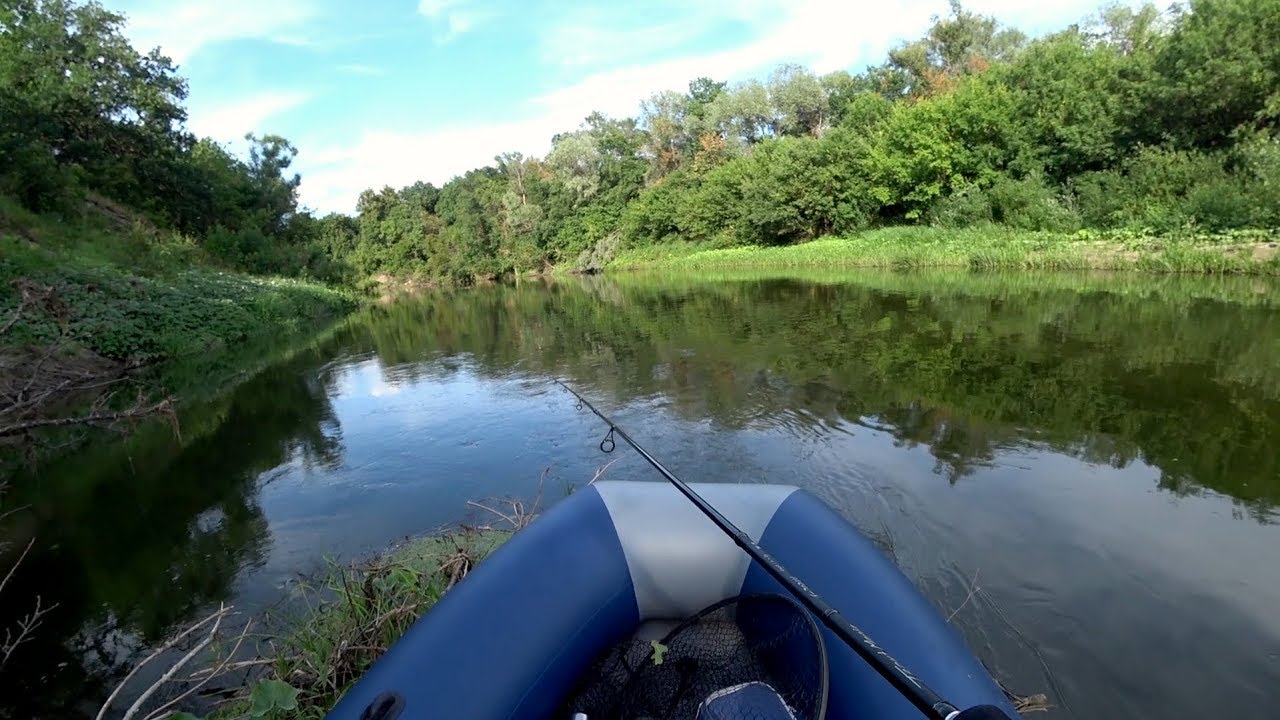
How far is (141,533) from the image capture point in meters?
4.41

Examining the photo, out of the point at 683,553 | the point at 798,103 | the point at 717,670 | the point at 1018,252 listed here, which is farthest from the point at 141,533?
the point at 798,103

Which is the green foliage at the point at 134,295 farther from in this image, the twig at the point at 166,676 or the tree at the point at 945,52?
the tree at the point at 945,52

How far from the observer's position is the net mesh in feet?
5.77

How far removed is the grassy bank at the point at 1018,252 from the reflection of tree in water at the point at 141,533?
14969 millimetres

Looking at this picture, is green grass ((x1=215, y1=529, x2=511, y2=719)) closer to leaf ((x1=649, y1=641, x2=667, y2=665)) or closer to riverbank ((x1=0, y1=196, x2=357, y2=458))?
leaf ((x1=649, y1=641, x2=667, y2=665))

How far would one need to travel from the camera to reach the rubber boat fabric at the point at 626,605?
5.24 feet

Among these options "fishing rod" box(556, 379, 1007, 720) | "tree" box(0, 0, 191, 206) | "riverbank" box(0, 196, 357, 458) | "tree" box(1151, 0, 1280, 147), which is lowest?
"fishing rod" box(556, 379, 1007, 720)

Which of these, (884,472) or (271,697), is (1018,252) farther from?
(271,697)

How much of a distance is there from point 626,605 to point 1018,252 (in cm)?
1656

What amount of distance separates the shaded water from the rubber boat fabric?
3.65ft

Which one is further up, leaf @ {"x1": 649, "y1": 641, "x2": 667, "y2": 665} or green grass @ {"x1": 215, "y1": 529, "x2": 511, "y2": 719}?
leaf @ {"x1": 649, "y1": 641, "x2": 667, "y2": 665}

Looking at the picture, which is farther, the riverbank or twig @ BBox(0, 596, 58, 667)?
the riverbank

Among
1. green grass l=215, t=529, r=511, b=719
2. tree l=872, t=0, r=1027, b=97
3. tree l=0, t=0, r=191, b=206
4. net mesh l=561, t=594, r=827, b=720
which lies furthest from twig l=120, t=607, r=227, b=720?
tree l=872, t=0, r=1027, b=97

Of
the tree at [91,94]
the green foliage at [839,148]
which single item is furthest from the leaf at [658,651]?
the tree at [91,94]
